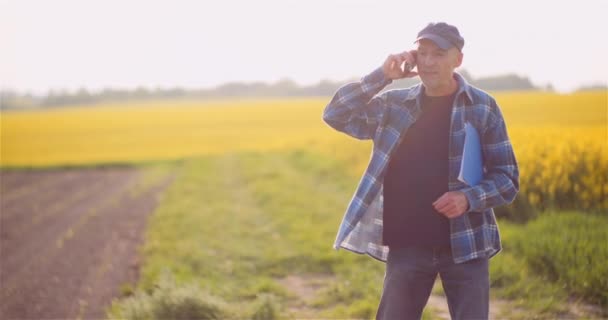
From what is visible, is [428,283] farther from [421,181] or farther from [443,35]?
[443,35]

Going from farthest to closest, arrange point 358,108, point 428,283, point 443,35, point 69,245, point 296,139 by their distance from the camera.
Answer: point 296,139 < point 69,245 < point 358,108 < point 428,283 < point 443,35

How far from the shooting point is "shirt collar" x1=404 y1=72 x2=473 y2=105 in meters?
3.02

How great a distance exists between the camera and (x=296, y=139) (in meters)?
29.3

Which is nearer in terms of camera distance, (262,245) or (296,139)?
(262,245)

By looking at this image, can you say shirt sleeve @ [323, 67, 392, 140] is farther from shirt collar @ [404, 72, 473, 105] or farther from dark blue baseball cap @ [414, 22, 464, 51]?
dark blue baseball cap @ [414, 22, 464, 51]

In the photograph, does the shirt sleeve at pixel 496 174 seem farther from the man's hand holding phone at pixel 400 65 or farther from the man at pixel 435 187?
the man's hand holding phone at pixel 400 65

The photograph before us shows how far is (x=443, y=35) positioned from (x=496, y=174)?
0.72 metres

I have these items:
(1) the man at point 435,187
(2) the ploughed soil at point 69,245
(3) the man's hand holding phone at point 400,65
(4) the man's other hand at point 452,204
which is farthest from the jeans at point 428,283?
(2) the ploughed soil at point 69,245

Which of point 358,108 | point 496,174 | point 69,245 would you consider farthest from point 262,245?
point 496,174

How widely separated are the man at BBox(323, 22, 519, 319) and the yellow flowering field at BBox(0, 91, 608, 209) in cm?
449

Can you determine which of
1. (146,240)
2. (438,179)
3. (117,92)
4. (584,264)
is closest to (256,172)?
(146,240)

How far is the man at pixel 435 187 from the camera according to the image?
9.71ft

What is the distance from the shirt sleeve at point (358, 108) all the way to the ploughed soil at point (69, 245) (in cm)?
331

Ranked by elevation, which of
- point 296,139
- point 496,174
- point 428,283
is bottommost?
point 296,139
